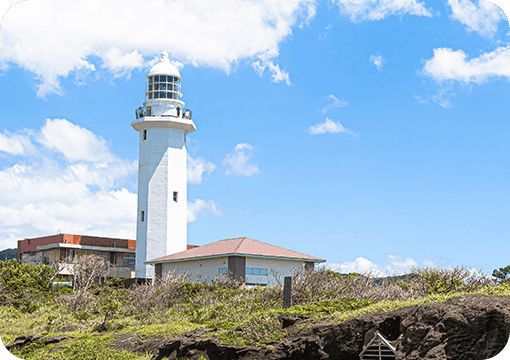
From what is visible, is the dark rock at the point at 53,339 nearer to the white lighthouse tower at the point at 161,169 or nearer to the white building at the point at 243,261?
the white building at the point at 243,261

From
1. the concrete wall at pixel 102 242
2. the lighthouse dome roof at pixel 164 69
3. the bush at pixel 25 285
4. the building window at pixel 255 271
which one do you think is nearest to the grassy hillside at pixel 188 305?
the bush at pixel 25 285

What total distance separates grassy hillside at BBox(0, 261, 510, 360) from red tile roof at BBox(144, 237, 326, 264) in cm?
377

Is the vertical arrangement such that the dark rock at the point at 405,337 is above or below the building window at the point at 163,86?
below

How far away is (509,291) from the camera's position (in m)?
9.70

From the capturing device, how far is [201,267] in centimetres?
2475

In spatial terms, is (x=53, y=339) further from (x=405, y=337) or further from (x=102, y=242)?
(x=102, y=242)

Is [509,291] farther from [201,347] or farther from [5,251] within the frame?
[5,251]

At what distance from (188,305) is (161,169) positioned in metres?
15.3

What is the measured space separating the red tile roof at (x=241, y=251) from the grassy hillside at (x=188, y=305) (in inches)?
149

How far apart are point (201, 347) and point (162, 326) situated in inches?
150

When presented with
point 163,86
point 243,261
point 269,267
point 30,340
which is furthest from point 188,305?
point 163,86

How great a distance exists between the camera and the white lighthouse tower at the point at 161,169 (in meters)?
30.8

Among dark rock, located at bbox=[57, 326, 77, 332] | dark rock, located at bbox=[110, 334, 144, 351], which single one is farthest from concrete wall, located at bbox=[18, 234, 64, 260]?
dark rock, located at bbox=[110, 334, 144, 351]

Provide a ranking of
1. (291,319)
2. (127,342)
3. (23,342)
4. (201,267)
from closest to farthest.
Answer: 1. (291,319)
2. (127,342)
3. (23,342)
4. (201,267)
